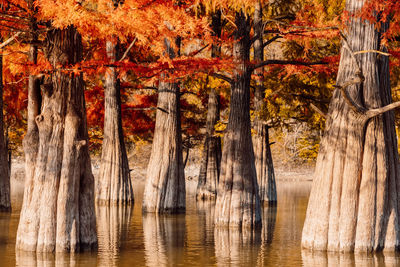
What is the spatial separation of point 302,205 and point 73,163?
16.4m

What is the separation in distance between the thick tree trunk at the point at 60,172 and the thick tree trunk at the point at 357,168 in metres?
4.62

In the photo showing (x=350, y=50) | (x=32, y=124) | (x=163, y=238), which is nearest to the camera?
(x=350, y=50)

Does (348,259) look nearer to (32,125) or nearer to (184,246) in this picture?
(184,246)

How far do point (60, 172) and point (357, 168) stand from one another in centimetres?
586

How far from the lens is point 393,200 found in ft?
45.2

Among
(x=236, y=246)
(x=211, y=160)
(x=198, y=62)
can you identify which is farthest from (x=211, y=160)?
(x=236, y=246)

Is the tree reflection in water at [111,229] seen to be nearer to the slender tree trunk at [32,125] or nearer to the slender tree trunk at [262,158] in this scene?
the slender tree trunk at [32,125]

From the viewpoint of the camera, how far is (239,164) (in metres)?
18.4

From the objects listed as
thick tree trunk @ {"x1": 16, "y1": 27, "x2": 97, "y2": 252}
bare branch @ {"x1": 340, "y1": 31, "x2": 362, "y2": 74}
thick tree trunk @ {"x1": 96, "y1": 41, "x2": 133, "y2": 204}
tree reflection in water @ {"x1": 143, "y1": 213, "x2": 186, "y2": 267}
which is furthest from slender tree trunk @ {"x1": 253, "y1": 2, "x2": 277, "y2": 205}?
thick tree trunk @ {"x1": 16, "y1": 27, "x2": 97, "y2": 252}

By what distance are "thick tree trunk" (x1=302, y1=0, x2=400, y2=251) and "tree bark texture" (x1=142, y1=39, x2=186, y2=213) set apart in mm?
9173

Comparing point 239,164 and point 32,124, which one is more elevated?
point 32,124

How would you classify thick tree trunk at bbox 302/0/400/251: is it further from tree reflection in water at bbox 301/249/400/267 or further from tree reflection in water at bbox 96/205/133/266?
tree reflection in water at bbox 96/205/133/266

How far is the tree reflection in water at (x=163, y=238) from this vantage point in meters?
13.6

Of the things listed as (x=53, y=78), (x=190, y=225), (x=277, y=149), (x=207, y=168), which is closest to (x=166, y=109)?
(x=190, y=225)
